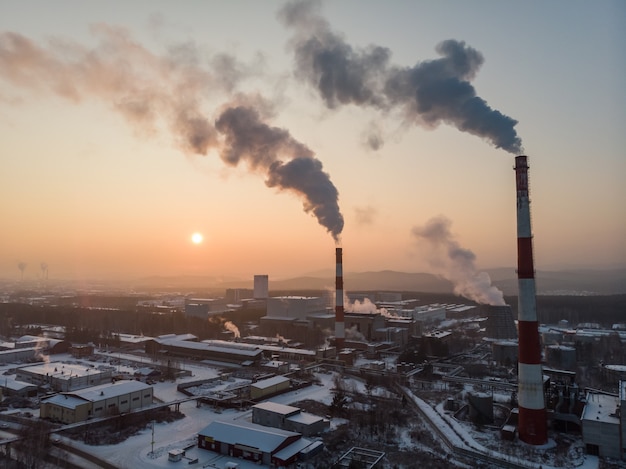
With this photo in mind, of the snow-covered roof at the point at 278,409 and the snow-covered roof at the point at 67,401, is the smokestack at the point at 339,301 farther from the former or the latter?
the snow-covered roof at the point at 67,401

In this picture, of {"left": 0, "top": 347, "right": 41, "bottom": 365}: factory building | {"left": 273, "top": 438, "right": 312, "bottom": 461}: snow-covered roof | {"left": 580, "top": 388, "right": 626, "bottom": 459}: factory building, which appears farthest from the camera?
{"left": 0, "top": 347, "right": 41, "bottom": 365}: factory building

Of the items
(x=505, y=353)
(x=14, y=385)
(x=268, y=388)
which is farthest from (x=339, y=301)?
(x=14, y=385)

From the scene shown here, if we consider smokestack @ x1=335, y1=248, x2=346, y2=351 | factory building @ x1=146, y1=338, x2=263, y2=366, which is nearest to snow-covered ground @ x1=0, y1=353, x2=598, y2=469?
factory building @ x1=146, y1=338, x2=263, y2=366

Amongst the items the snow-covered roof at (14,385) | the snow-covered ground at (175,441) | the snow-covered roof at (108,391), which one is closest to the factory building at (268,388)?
the snow-covered ground at (175,441)

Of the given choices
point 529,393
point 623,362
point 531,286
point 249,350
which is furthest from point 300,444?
point 623,362

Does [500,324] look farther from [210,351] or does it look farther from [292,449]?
[292,449]

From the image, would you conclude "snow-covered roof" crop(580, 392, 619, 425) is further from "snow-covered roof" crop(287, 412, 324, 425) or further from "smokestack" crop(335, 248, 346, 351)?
"smokestack" crop(335, 248, 346, 351)

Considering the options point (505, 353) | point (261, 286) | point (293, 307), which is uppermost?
point (261, 286)
